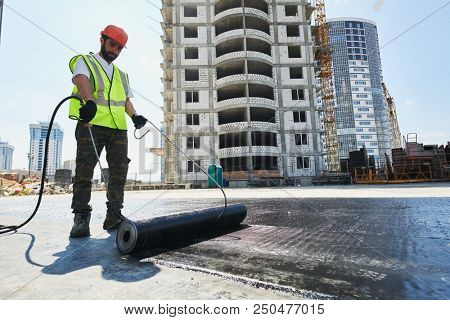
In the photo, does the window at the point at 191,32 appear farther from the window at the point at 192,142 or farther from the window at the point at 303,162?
the window at the point at 303,162

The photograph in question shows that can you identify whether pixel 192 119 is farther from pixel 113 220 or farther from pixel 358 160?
pixel 113 220

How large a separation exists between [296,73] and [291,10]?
8032 mm

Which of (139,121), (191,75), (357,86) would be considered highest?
(357,86)

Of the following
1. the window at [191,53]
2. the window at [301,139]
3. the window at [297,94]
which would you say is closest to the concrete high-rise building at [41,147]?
the window at [191,53]

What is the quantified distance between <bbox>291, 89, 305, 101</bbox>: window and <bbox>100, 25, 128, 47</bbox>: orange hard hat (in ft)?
88.8

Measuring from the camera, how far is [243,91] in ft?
93.8

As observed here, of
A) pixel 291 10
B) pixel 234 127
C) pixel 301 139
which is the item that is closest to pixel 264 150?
pixel 234 127

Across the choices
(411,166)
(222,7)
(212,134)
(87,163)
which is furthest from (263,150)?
(87,163)

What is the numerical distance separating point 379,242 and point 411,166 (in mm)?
21885


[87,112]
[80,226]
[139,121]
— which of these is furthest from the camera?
[139,121]

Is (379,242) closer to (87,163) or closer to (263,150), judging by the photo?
(87,163)

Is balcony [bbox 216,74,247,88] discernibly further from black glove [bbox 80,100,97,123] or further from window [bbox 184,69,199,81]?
black glove [bbox 80,100,97,123]

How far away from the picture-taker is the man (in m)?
2.29

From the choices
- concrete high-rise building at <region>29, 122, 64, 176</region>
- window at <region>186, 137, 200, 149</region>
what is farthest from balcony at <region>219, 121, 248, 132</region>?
concrete high-rise building at <region>29, 122, 64, 176</region>
